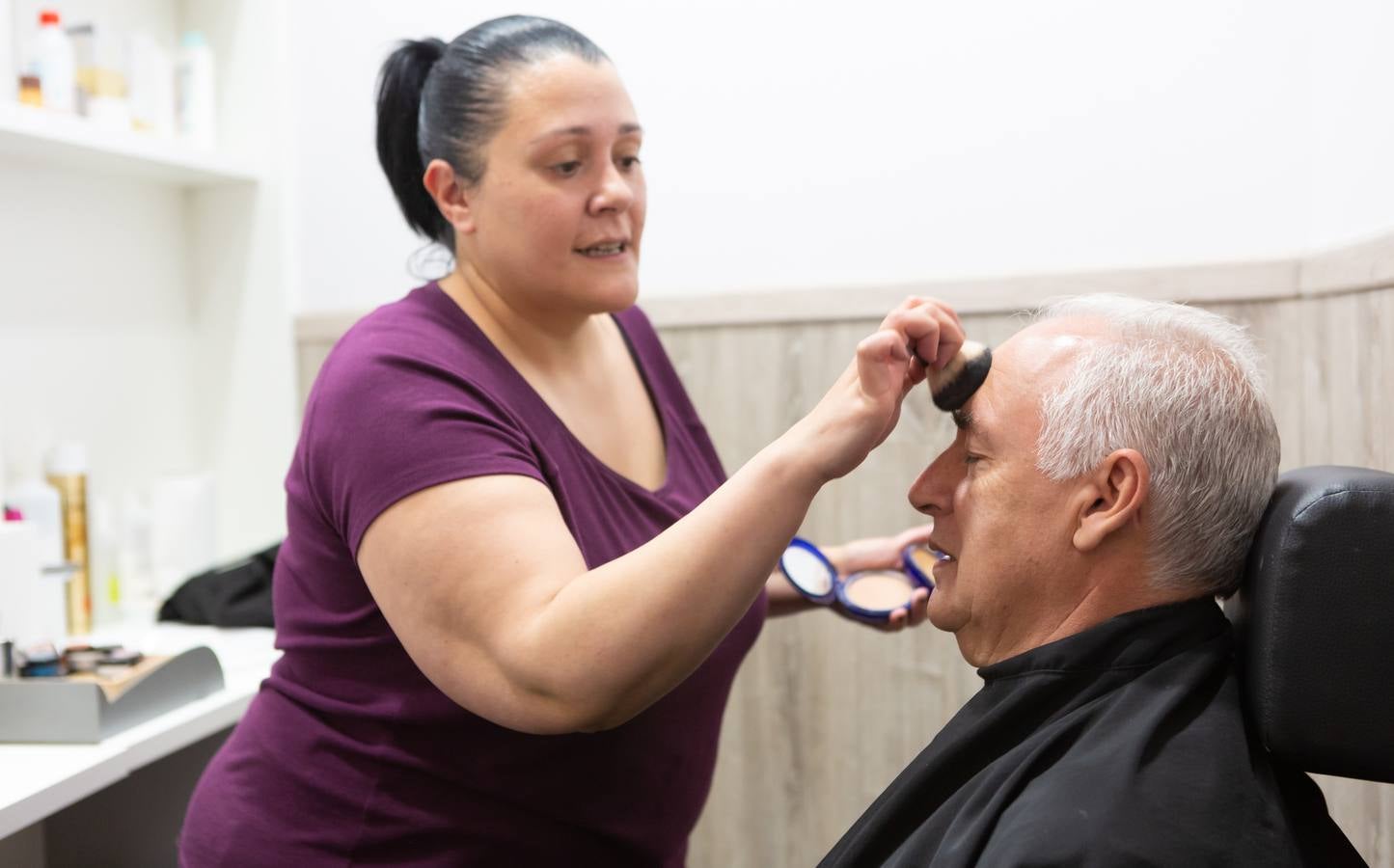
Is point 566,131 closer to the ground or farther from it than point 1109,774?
farther from it

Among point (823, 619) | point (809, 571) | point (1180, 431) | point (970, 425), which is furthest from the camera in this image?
point (823, 619)

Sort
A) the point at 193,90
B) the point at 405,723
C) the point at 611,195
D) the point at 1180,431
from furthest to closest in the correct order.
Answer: the point at 193,90 < the point at 611,195 < the point at 405,723 < the point at 1180,431

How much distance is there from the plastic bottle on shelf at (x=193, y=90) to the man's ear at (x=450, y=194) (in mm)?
1315

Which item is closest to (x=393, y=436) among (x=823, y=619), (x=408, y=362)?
(x=408, y=362)

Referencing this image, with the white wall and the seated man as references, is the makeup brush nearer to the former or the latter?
the seated man

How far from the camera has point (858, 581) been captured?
5.67 feet

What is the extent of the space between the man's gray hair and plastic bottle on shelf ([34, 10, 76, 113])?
1.88 meters

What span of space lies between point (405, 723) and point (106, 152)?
1.47 meters

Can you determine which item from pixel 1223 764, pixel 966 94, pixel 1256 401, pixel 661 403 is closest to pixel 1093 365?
pixel 1256 401

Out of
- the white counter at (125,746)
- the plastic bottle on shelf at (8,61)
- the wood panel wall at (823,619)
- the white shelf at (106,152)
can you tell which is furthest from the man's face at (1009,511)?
the plastic bottle on shelf at (8,61)

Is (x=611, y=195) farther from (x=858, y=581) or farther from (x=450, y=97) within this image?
(x=858, y=581)

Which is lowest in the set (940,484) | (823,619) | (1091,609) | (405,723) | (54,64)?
(823,619)

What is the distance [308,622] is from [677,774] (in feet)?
1.57

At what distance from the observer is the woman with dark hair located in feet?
3.50
